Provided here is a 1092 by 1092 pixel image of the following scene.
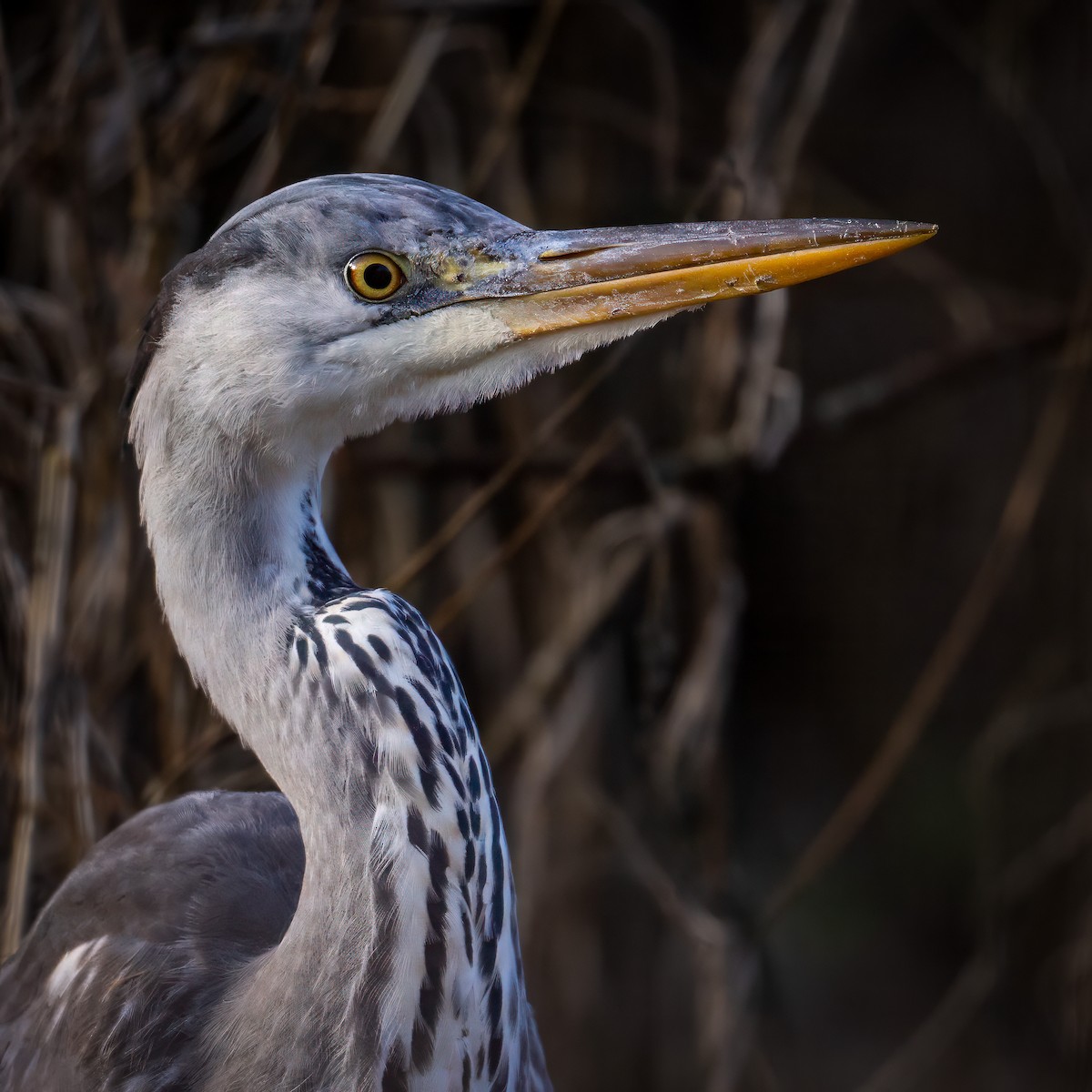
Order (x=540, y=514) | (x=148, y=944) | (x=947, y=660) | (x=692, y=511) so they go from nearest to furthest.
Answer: (x=148, y=944), (x=540, y=514), (x=947, y=660), (x=692, y=511)

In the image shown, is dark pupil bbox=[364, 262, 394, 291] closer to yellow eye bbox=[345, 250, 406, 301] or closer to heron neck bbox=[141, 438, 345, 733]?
yellow eye bbox=[345, 250, 406, 301]

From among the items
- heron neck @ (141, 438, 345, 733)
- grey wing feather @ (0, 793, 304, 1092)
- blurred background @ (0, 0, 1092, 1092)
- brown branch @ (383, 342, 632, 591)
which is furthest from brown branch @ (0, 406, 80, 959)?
heron neck @ (141, 438, 345, 733)

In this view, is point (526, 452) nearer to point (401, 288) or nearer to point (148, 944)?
point (401, 288)

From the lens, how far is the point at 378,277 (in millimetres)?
1068

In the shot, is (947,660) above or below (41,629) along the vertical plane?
below

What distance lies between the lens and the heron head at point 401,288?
1.05 meters

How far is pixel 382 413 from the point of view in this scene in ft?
3.68

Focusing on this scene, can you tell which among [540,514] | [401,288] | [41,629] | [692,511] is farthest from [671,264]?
[692,511]

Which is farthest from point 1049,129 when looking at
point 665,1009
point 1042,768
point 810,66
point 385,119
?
point 665,1009

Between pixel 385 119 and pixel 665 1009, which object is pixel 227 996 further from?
pixel 665 1009

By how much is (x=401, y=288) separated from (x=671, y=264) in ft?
0.76

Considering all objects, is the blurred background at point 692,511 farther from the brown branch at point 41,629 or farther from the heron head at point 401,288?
the heron head at point 401,288

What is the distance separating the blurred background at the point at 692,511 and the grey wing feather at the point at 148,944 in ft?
0.94

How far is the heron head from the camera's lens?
1054 mm
